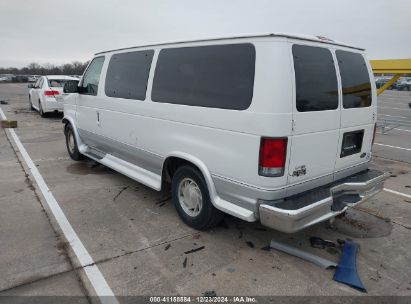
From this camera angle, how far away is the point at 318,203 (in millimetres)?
3332

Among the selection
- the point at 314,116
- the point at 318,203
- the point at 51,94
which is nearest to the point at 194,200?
the point at 318,203

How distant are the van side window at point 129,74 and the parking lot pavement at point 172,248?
1579 millimetres

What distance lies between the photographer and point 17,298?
291 cm

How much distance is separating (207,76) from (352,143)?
1.88 meters

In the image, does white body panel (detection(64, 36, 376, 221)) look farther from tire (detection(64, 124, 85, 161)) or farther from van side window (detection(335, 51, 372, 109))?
tire (detection(64, 124, 85, 161))

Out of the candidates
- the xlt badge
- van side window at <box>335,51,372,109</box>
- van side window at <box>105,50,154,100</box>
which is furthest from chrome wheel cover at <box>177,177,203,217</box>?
van side window at <box>335,51,372,109</box>

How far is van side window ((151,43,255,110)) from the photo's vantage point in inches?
130

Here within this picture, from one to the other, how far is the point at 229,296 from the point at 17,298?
1.82m

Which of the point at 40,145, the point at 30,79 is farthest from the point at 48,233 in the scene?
the point at 30,79

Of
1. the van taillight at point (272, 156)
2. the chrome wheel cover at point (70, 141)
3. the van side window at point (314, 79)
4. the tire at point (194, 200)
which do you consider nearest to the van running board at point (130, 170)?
the tire at point (194, 200)

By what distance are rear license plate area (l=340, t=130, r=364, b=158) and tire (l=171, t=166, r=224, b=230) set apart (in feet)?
5.23

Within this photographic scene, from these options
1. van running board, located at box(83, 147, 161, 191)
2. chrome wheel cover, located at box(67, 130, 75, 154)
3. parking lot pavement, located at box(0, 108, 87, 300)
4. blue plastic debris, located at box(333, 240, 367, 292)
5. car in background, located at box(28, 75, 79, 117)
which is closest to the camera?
parking lot pavement, located at box(0, 108, 87, 300)

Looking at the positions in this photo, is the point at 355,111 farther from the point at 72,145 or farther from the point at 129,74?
the point at 72,145

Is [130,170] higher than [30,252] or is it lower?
higher
